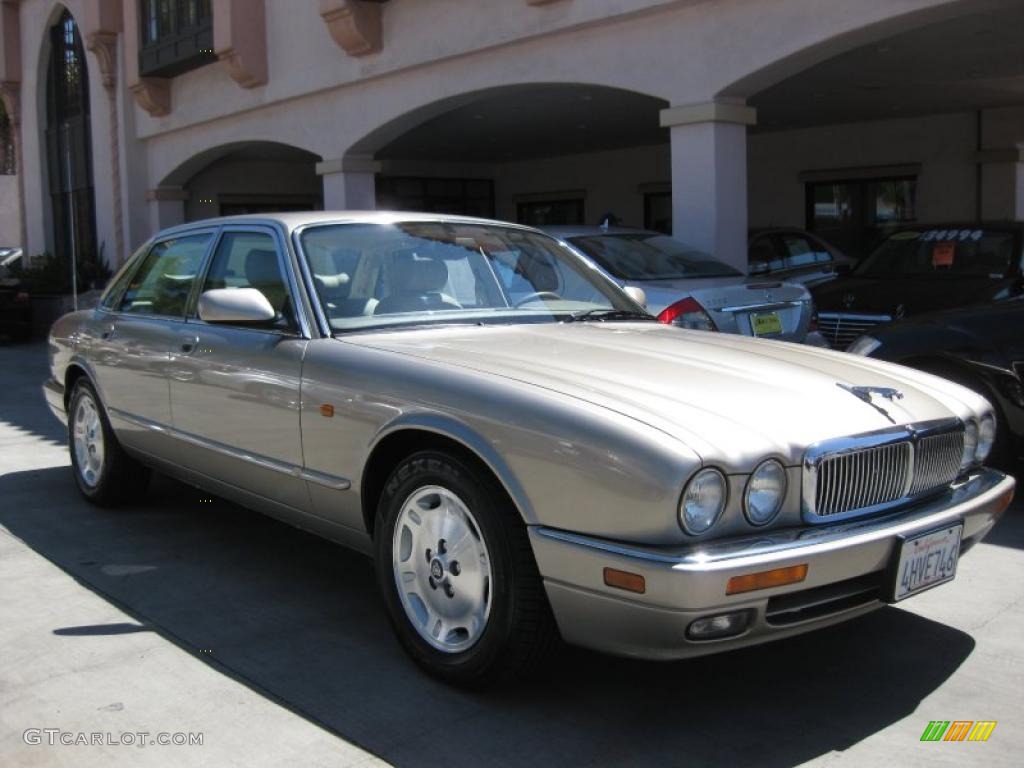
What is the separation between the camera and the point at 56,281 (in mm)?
19469

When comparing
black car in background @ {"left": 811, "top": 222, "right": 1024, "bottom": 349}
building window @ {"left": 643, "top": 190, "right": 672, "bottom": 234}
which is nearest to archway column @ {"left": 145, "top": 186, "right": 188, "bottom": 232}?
building window @ {"left": 643, "top": 190, "right": 672, "bottom": 234}


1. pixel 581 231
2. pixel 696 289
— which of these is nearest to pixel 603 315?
pixel 696 289

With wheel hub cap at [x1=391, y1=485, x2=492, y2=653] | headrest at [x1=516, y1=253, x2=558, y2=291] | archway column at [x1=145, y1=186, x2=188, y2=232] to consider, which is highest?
archway column at [x1=145, y1=186, x2=188, y2=232]

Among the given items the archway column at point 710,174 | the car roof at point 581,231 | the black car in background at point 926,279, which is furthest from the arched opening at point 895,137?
the car roof at point 581,231

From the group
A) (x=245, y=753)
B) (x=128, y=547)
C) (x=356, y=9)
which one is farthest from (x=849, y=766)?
(x=356, y=9)

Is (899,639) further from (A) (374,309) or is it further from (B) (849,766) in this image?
(A) (374,309)

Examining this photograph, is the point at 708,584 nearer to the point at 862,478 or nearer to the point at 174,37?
the point at 862,478

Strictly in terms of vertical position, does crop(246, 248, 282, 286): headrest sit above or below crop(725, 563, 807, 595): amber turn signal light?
above

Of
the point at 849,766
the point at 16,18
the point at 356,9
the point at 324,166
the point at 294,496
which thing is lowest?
the point at 849,766

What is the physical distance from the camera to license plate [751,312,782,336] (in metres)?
7.40

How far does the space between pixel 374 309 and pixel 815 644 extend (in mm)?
2058

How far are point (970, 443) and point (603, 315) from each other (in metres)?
1.61

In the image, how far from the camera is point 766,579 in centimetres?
292

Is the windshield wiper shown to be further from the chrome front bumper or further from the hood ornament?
the chrome front bumper
